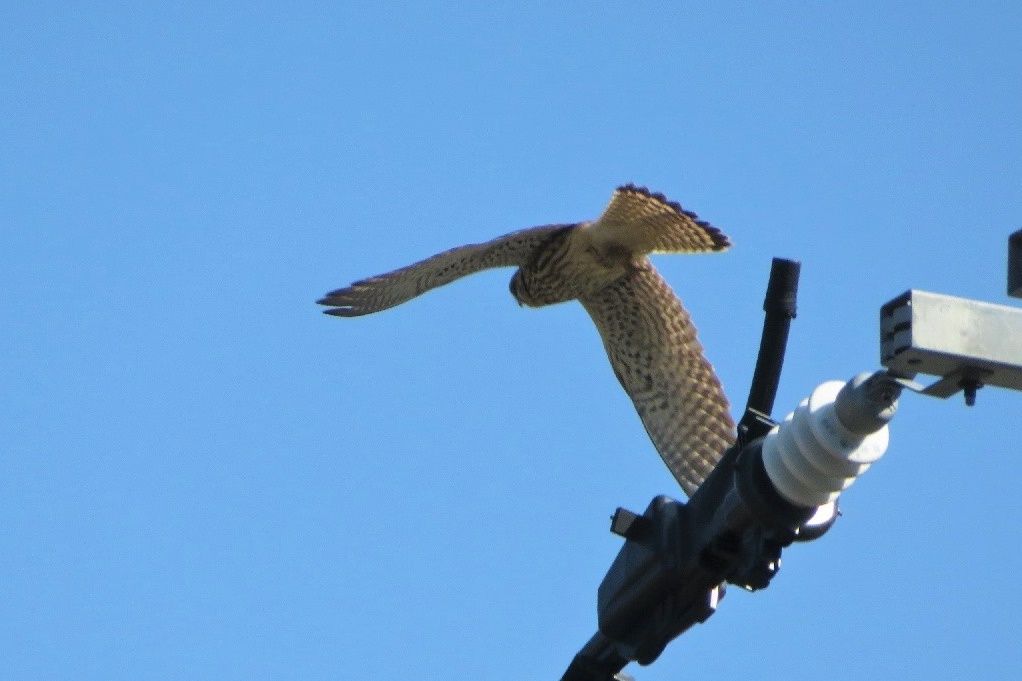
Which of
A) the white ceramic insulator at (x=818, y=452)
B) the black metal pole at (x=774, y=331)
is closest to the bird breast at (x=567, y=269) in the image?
the black metal pole at (x=774, y=331)

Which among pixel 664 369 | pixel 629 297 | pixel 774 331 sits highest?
pixel 629 297

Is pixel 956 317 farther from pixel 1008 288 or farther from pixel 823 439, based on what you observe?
pixel 823 439

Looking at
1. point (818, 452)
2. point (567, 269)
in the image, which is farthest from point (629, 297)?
point (818, 452)

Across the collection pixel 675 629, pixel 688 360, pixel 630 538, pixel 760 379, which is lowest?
pixel 675 629

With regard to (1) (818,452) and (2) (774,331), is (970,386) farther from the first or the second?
(2) (774,331)

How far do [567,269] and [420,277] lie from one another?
0.83 m

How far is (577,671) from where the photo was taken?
3059mm

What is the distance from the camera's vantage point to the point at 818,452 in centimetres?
252

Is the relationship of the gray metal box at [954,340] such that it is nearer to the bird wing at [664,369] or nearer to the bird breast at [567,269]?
the bird breast at [567,269]

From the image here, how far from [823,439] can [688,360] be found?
18.8 feet

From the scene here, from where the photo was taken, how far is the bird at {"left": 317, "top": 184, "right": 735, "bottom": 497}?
7.44 metres

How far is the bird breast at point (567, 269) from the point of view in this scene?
305 inches

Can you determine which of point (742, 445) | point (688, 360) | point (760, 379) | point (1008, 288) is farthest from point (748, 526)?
point (688, 360)

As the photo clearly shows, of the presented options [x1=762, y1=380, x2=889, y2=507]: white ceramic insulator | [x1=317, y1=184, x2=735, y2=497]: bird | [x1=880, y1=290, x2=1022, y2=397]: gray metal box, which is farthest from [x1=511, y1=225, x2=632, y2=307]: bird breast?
[x1=880, y1=290, x2=1022, y2=397]: gray metal box
